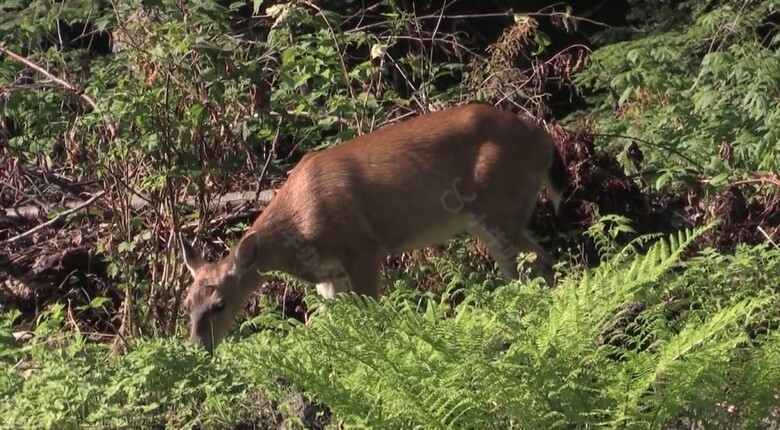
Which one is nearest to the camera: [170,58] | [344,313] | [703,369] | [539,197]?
[703,369]

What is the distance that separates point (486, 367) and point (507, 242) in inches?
194

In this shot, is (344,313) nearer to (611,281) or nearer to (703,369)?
(611,281)

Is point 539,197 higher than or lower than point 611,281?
lower

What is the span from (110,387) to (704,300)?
2.85 m

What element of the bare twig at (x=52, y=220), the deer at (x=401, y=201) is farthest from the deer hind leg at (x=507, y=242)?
the bare twig at (x=52, y=220)

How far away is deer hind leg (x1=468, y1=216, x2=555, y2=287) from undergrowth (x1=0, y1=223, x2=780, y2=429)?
2.90 m

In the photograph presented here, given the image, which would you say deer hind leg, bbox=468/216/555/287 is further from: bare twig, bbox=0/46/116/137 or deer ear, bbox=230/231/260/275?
bare twig, bbox=0/46/116/137

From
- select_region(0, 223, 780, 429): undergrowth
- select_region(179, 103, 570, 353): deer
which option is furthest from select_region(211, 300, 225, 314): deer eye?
select_region(0, 223, 780, 429): undergrowth

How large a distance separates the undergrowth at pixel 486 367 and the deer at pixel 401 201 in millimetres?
2660

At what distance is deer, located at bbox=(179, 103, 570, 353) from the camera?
9945mm

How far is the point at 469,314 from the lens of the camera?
638 centimetres

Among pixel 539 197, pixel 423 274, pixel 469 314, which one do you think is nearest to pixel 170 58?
pixel 423 274

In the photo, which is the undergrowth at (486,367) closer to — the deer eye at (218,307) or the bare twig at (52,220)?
the deer eye at (218,307)

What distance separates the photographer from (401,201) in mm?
10289
